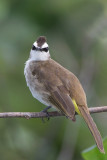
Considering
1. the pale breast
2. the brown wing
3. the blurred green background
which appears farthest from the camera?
the blurred green background

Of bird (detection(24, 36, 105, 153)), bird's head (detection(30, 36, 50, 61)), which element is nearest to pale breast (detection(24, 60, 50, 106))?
bird (detection(24, 36, 105, 153))

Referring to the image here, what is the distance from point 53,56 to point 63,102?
1853 millimetres

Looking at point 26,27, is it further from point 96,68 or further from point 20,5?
point 96,68

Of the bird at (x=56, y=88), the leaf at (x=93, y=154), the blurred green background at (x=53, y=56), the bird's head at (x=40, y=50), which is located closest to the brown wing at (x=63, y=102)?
the bird at (x=56, y=88)

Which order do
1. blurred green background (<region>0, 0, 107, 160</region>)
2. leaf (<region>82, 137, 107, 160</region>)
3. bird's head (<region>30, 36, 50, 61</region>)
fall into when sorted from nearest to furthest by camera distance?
leaf (<region>82, 137, 107, 160</region>) → bird's head (<region>30, 36, 50, 61</region>) → blurred green background (<region>0, 0, 107, 160</region>)

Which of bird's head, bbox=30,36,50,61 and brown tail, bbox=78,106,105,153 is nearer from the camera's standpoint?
brown tail, bbox=78,106,105,153

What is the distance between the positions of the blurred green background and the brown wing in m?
0.91

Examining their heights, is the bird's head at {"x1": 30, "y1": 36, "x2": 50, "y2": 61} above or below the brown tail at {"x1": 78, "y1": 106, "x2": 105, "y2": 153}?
above

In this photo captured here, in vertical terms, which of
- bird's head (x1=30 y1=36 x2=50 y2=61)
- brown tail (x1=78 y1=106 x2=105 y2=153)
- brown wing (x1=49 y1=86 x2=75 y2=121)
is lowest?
brown tail (x1=78 y1=106 x2=105 y2=153)

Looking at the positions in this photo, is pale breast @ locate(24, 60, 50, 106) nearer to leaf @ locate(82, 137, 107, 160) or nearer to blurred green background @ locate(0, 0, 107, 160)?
blurred green background @ locate(0, 0, 107, 160)

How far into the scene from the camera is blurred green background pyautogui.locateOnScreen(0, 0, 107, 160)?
18.7 feet

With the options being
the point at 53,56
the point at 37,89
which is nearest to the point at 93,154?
the point at 37,89

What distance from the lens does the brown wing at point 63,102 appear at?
4477 mm

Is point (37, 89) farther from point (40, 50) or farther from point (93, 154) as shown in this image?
point (93, 154)
